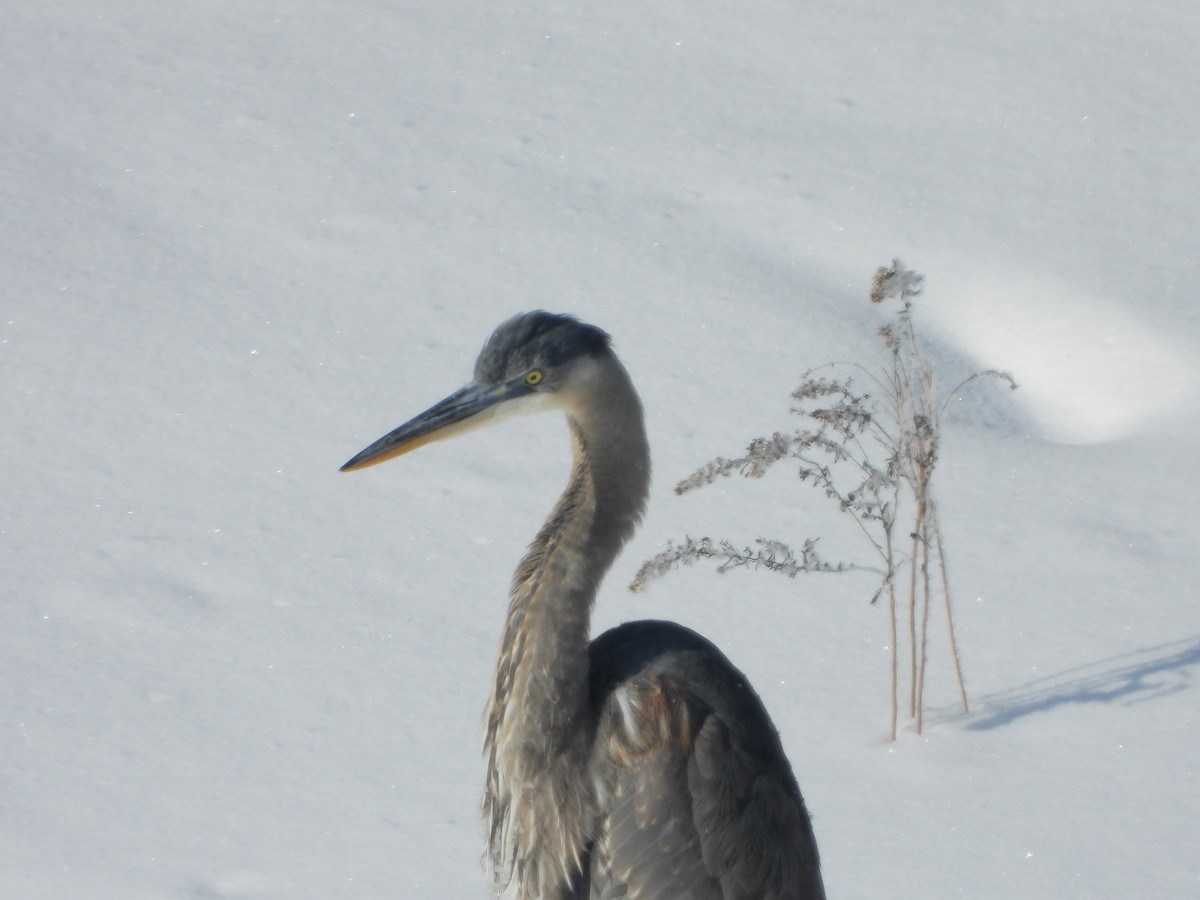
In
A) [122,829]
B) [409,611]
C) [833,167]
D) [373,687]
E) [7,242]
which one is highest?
[833,167]

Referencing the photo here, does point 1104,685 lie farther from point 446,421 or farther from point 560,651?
point 446,421

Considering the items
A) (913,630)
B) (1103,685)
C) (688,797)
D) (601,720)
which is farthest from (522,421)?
→ (688,797)

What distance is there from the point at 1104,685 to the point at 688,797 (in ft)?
7.09

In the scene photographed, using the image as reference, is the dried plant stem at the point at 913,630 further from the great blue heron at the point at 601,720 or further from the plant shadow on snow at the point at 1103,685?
the great blue heron at the point at 601,720

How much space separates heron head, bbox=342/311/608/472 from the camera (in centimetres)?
284

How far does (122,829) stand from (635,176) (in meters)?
4.53

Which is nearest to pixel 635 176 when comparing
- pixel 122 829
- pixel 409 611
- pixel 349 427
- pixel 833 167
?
pixel 833 167

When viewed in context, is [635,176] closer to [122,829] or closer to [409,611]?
[409,611]

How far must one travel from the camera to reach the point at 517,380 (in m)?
2.88

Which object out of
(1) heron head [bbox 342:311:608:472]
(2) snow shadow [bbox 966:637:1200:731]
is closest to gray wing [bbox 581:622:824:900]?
(1) heron head [bbox 342:311:608:472]

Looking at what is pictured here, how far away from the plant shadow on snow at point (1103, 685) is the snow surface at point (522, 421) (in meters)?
0.01

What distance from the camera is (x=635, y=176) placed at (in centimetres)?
738

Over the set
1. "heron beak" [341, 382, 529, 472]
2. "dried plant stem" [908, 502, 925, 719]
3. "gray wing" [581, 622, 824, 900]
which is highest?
"dried plant stem" [908, 502, 925, 719]

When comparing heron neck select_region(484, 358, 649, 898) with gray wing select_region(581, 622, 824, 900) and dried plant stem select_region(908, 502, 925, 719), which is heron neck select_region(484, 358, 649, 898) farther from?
dried plant stem select_region(908, 502, 925, 719)
